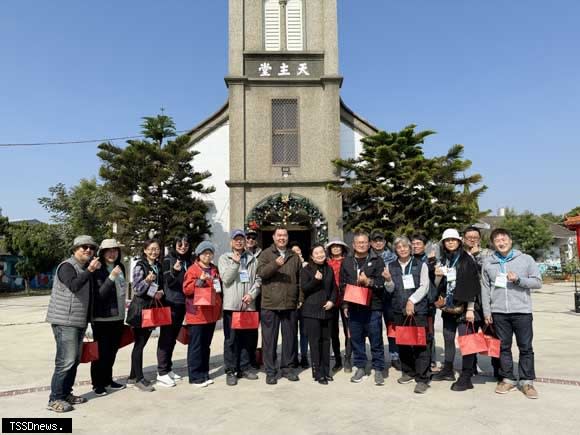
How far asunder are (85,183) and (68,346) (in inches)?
1426

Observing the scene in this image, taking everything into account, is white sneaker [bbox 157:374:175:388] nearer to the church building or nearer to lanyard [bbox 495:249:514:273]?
lanyard [bbox 495:249:514:273]

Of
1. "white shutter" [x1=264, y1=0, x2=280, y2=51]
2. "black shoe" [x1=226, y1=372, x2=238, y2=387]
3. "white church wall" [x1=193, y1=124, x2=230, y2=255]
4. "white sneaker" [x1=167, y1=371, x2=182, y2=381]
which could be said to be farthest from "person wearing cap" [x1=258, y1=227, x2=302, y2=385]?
"white shutter" [x1=264, y1=0, x2=280, y2=51]

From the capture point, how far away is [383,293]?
5770 mm

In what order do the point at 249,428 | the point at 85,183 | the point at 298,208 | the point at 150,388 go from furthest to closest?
the point at 85,183
the point at 298,208
the point at 150,388
the point at 249,428

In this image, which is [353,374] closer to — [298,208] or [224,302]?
[224,302]

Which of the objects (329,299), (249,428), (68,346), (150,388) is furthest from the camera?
(329,299)

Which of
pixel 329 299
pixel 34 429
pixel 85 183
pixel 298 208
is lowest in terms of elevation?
pixel 34 429

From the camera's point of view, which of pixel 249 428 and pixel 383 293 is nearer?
pixel 249 428

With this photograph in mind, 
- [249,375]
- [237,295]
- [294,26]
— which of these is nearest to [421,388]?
[249,375]

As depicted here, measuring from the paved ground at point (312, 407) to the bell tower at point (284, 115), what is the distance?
687 centimetres

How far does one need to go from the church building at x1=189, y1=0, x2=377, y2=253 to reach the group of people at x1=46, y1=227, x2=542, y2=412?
21.7 feet

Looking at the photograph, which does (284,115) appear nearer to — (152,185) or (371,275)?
(152,185)

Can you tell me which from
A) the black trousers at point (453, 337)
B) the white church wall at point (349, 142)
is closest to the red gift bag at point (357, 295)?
the black trousers at point (453, 337)

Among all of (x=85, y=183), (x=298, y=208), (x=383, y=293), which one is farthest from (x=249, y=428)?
(x=85, y=183)
